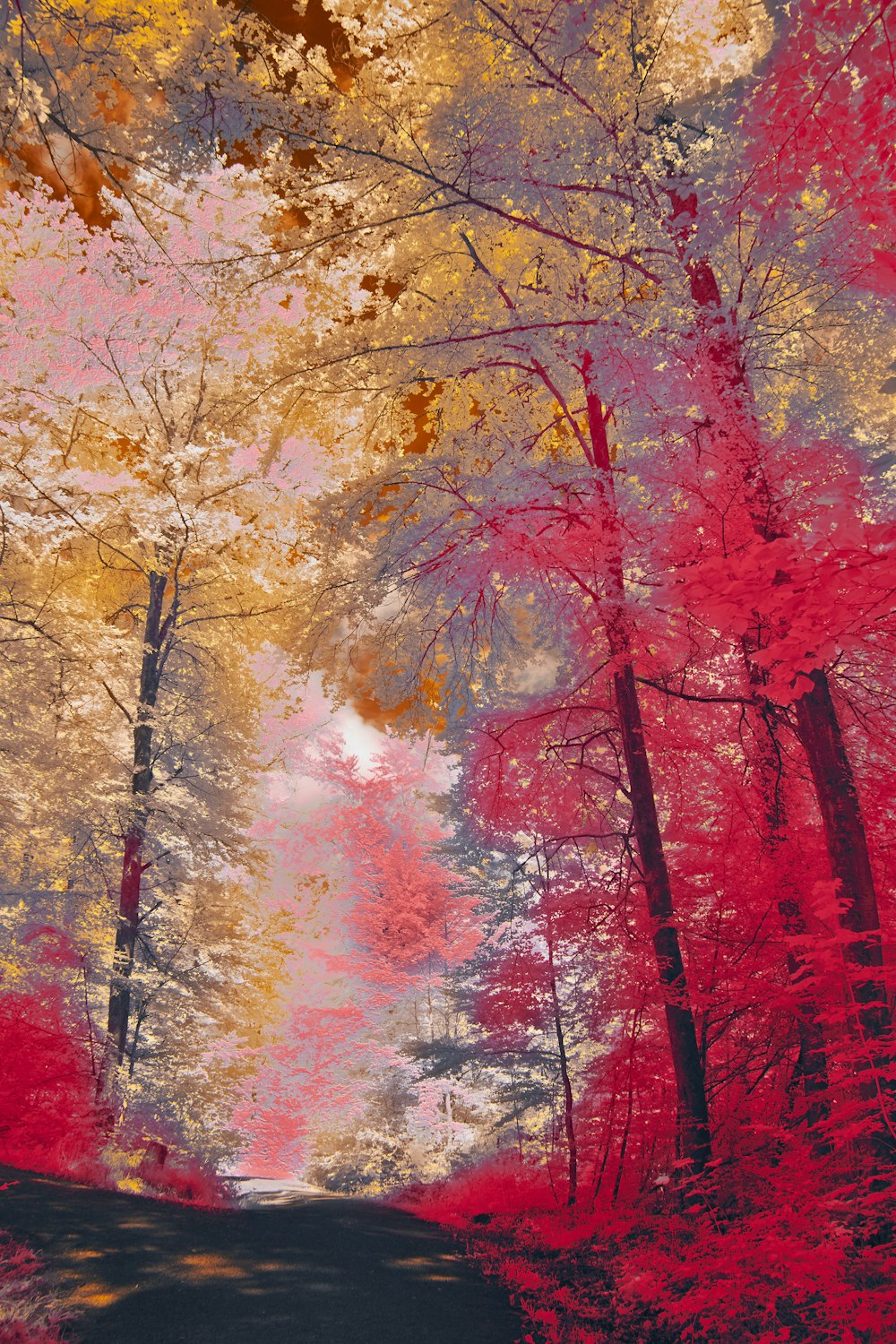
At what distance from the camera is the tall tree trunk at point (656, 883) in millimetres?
6699

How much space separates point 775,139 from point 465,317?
9.04 feet

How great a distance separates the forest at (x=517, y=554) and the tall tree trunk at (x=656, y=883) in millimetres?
51

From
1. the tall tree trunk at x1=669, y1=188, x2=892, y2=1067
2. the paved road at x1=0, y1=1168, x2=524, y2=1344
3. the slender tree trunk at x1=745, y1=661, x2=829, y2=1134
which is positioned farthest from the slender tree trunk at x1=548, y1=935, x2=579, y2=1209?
the tall tree trunk at x1=669, y1=188, x2=892, y2=1067

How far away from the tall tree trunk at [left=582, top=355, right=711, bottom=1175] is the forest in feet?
0.17


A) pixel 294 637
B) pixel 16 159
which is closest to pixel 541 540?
pixel 294 637

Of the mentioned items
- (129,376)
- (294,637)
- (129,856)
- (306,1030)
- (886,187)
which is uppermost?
(129,376)

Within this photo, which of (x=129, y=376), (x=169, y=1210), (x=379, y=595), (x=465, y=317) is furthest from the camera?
(x=129, y=376)

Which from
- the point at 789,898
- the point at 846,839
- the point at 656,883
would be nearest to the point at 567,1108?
the point at 656,883

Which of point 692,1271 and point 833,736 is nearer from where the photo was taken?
point 692,1271

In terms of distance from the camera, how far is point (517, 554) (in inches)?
304

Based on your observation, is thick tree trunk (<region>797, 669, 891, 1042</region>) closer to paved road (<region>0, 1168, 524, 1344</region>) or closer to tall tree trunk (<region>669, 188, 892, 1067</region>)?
tall tree trunk (<region>669, 188, 892, 1067</region>)

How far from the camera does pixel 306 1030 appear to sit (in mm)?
23969

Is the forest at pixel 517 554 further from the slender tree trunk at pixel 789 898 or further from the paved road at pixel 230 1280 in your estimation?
the paved road at pixel 230 1280

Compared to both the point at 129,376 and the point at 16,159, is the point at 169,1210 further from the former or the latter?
the point at 129,376
